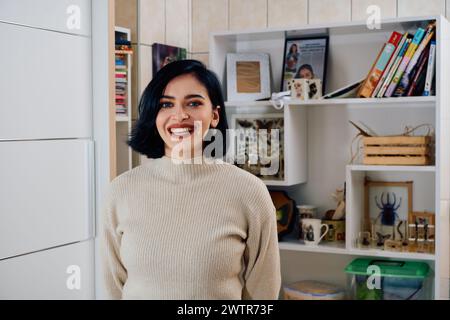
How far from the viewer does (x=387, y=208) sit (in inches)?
80.3

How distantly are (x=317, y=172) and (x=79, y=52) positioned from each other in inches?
35.9

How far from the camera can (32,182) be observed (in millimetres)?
1473

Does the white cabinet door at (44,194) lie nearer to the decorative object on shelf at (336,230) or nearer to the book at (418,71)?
the decorative object on shelf at (336,230)

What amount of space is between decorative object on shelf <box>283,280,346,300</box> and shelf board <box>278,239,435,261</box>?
12 centimetres

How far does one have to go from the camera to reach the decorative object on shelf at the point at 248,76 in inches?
84.0

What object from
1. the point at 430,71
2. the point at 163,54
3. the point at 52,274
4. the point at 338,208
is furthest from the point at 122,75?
the point at 430,71

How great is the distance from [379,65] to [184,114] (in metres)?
1.07

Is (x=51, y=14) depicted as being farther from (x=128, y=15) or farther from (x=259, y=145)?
(x=259, y=145)

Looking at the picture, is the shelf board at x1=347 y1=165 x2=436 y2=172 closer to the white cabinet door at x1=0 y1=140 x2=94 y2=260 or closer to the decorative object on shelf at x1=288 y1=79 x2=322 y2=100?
the decorative object on shelf at x1=288 y1=79 x2=322 y2=100

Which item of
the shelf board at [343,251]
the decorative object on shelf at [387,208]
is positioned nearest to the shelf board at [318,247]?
the shelf board at [343,251]

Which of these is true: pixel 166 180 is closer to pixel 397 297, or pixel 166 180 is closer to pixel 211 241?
pixel 211 241

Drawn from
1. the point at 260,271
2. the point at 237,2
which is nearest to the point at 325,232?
the point at 237,2

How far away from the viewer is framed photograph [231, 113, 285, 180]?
6.81 feet

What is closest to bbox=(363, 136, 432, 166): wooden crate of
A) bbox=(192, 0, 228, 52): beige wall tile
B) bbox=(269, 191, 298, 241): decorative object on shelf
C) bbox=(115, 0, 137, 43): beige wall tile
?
bbox=(269, 191, 298, 241): decorative object on shelf
